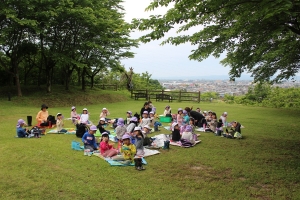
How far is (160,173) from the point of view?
637 cm

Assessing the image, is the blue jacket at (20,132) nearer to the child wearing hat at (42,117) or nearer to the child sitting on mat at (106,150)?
the child wearing hat at (42,117)

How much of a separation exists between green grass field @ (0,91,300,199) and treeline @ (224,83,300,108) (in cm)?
1704

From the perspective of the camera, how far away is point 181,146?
9.07 m

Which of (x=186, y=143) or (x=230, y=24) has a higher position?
(x=230, y=24)

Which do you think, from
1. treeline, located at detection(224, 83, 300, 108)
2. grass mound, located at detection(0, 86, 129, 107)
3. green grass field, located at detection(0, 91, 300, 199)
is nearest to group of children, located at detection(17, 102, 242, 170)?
green grass field, located at detection(0, 91, 300, 199)

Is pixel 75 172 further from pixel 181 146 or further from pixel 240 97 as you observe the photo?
pixel 240 97

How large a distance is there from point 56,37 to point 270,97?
24465 mm

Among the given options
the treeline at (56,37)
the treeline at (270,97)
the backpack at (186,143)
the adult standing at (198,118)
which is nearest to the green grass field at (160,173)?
the backpack at (186,143)

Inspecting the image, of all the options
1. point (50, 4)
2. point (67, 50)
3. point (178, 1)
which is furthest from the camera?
point (67, 50)

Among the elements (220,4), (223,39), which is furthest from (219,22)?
(220,4)

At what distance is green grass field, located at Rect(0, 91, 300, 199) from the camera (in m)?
5.20

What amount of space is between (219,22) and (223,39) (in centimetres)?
61

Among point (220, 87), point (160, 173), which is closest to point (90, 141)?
point (160, 173)

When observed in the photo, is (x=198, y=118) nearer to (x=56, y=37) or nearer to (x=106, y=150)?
(x=106, y=150)
